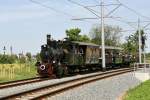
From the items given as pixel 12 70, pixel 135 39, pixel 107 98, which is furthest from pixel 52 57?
pixel 135 39

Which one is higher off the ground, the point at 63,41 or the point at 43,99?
the point at 63,41

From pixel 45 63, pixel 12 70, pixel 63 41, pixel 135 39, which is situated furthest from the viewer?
pixel 135 39

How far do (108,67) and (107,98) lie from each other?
110 feet

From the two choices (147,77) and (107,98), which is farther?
(147,77)

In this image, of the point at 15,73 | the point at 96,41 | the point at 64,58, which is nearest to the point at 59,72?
the point at 64,58

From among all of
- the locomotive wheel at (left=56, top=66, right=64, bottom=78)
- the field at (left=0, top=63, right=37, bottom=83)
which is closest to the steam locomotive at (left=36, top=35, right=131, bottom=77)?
the locomotive wheel at (left=56, top=66, right=64, bottom=78)

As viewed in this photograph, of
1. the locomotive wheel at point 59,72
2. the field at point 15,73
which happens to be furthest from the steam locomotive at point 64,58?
the field at point 15,73

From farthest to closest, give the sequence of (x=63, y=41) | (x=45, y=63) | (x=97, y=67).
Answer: (x=97, y=67), (x=63, y=41), (x=45, y=63)

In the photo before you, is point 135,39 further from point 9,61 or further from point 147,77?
point 147,77

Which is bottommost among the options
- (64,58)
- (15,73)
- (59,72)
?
(15,73)

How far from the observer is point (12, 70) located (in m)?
39.4

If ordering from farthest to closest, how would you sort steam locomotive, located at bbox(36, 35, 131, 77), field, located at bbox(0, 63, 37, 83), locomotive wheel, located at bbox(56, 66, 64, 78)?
1. field, located at bbox(0, 63, 37, 83)
2. steam locomotive, located at bbox(36, 35, 131, 77)
3. locomotive wheel, located at bbox(56, 66, 64, 78)

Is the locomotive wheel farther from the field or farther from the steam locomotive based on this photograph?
the field

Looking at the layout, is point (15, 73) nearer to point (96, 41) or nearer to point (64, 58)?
point (64, 58)
